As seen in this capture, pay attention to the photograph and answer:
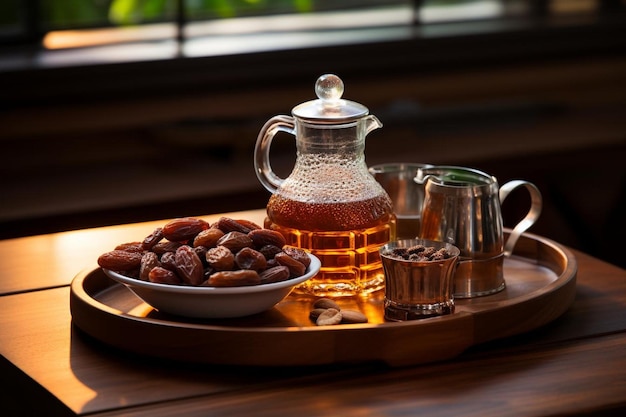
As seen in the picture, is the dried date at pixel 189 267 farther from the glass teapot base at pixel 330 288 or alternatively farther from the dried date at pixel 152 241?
the glass teapot base at pixel 330 288

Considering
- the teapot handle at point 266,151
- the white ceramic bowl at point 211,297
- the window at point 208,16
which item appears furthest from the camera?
the window at point 208,16

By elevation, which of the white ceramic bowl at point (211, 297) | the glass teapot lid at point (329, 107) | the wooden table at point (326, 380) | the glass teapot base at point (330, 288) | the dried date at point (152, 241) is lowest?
the wooden table at point (326, 380)

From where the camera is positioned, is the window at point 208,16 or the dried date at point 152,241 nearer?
the dried date at point 152,241

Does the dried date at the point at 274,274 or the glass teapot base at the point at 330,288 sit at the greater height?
the dried date at the point at 274,274

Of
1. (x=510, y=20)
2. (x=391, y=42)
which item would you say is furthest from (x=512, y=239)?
(x=510, y=20)

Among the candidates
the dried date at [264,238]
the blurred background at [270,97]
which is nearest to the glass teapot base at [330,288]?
the dried date at [264,238]

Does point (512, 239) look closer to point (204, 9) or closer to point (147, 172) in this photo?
point (147, 172)

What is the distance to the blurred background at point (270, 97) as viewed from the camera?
3078 millimetres

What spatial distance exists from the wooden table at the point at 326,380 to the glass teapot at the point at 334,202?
0.22 m

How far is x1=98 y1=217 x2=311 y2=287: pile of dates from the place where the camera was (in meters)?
1.29

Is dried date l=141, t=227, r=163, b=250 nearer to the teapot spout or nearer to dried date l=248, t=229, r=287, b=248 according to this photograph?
dried date l=248, t=229, r=287, b=248

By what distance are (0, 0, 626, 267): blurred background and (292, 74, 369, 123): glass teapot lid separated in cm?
144

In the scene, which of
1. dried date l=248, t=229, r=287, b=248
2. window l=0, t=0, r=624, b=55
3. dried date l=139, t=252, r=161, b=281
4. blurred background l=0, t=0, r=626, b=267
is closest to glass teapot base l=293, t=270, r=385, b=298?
dried date l=248, t=229, r=287, b=248

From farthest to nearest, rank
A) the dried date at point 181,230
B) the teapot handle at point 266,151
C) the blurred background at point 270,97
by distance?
the blurred background at point 270,97
the teapot handle at point 266,151
the dried date at point 181,230
